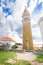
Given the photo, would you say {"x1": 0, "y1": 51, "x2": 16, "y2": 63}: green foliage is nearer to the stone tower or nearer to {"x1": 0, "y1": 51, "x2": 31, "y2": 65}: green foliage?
{"x1": 0, "y1": 51, "x2": 31, "y2": 65}: green foliage

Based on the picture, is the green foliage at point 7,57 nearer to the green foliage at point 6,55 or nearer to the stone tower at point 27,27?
the green foliage at point 6,55

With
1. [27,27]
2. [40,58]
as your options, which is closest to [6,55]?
[40,58]

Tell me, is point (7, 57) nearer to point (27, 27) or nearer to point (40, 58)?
point (40, 58)

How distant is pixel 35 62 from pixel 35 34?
91 cm

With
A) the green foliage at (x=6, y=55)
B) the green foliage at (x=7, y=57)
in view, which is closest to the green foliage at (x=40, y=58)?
the green foliage at (x=7, y=57)

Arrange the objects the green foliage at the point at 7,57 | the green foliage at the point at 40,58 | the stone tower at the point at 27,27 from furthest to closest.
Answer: the stone tower at the point at 27,27, the green foliage at the point at 40,58, the green foliage at the point at 7,57

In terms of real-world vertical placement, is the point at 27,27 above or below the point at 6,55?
above

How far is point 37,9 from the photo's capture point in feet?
12.4

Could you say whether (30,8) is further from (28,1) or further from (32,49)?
(32,49)

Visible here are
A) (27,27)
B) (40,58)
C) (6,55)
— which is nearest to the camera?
(40,58)

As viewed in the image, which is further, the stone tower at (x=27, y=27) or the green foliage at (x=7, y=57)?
the stone tower at (x=27, y=27)

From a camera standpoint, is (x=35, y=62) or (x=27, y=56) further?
(x=27, y=56)

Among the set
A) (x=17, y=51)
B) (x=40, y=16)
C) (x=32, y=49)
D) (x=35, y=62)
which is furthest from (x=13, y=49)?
(x=40, y=16)

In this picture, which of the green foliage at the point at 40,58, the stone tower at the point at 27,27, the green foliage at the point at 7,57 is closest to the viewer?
the green foliage at the point at 7,57
